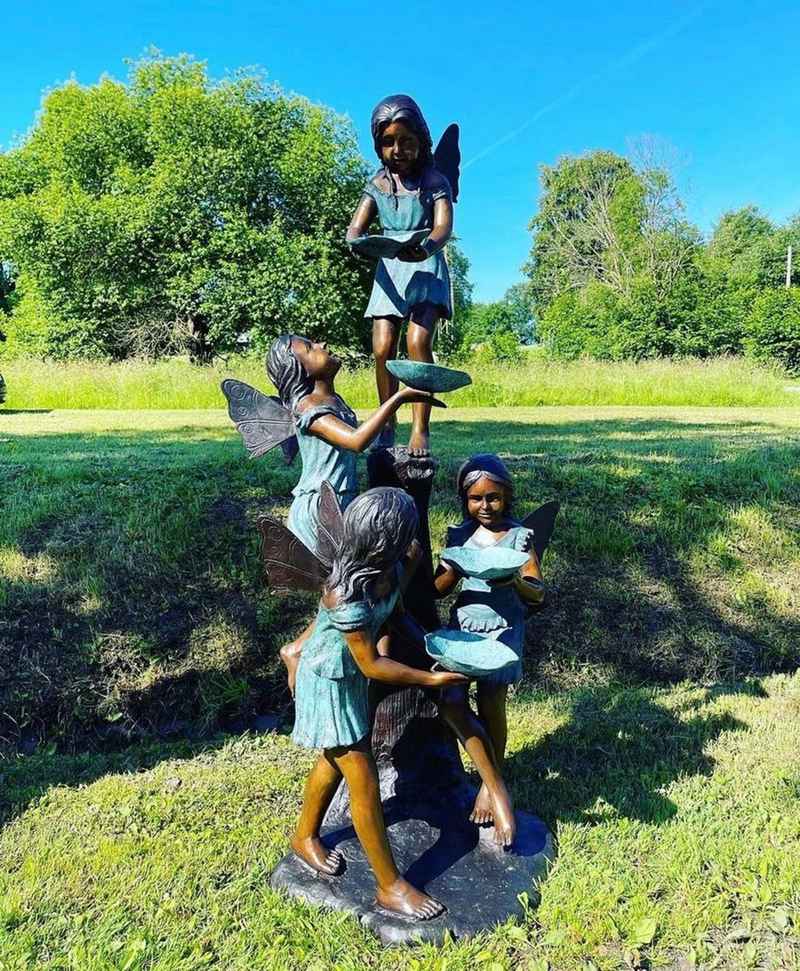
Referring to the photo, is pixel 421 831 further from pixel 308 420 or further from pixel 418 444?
pixel 308 420

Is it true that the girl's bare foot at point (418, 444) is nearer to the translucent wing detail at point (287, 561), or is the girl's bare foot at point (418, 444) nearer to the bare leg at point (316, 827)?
the translucent wing detail at point (287, 561)

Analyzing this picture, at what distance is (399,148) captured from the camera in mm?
2723

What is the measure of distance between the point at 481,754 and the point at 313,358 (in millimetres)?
1487

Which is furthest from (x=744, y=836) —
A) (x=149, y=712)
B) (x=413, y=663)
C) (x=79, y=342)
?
(x=79, y=342)

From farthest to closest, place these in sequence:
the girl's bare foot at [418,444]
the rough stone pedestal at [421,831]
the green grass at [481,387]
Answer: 1. the green grass at [481,387]
2. the girl's bare foot at [418,444]
3. the rough stone pedestal at [421,831]

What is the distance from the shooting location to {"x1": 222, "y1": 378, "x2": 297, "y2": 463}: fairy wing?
2535 mm

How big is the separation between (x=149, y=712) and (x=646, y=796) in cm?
265

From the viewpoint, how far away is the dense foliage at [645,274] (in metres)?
22.3

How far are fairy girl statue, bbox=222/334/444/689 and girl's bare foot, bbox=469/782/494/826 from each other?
31.2 inches

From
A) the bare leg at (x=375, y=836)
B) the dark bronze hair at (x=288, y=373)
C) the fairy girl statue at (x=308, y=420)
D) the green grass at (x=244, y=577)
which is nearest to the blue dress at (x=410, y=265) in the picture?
the fairy girl statue at (x=308, y=420)

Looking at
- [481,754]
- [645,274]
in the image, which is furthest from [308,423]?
[645,274]

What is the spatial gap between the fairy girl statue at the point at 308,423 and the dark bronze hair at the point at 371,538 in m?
0.20

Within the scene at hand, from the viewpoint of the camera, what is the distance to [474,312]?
4875 centimetres

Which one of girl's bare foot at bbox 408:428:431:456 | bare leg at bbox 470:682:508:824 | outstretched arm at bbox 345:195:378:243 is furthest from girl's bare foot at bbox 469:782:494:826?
outstretched arm at bbox 345:195:378:243
